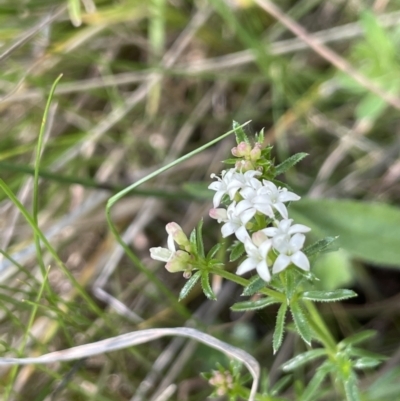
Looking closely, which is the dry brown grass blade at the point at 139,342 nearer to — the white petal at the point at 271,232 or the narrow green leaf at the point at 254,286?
the narrow green leaf at the point at 254,286

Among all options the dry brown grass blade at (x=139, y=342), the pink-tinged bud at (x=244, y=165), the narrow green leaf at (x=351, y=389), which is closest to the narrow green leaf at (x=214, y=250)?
the pink-tinged bud at (x=244, y=165)

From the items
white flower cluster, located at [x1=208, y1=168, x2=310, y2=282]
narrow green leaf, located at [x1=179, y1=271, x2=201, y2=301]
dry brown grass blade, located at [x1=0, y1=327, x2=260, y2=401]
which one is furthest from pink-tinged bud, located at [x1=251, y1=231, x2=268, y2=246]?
dry brown grass blade, located at [x1=0, y1=327, x2=260, y2=401]

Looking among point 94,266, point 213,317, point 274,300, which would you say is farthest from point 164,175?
point 274,300

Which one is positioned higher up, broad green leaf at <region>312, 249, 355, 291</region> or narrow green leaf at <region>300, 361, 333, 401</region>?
narrow green leaf at <region>300, 361, 333, 401</region>

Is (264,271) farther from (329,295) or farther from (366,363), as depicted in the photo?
(366,363)

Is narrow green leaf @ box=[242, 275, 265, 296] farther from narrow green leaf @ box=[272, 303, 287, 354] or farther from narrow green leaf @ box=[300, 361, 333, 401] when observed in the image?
narrow green leaf @ box=[300, 361, 333, 401]

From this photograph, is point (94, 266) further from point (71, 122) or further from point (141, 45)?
point (141, 45)

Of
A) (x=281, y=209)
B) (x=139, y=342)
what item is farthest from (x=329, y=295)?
(x=139, y=342)

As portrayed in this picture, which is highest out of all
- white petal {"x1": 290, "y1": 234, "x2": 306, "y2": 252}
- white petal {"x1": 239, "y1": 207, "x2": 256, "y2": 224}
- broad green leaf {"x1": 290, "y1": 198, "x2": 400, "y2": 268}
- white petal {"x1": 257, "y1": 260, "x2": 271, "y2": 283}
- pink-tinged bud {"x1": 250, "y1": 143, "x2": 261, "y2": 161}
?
pink-tinged bud {"x1": 250, "y1": 143, "x2": 261, "y2": 161}
